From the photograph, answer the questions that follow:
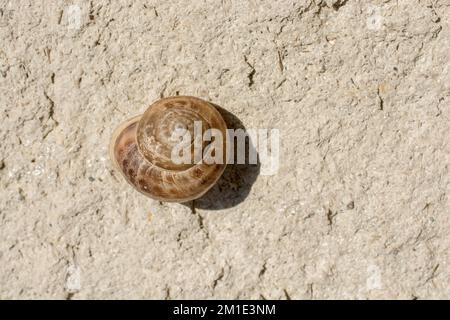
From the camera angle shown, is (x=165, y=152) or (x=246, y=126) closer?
(x=165, y=152)

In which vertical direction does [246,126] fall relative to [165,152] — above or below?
above

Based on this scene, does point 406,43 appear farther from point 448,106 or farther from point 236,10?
point 236,10

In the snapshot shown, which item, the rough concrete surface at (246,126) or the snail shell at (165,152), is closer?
the snail shell at (165,152)

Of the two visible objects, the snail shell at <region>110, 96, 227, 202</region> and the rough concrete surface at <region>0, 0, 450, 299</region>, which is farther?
the rough concrete surface at <region>0, 0, 450, 299</region>
